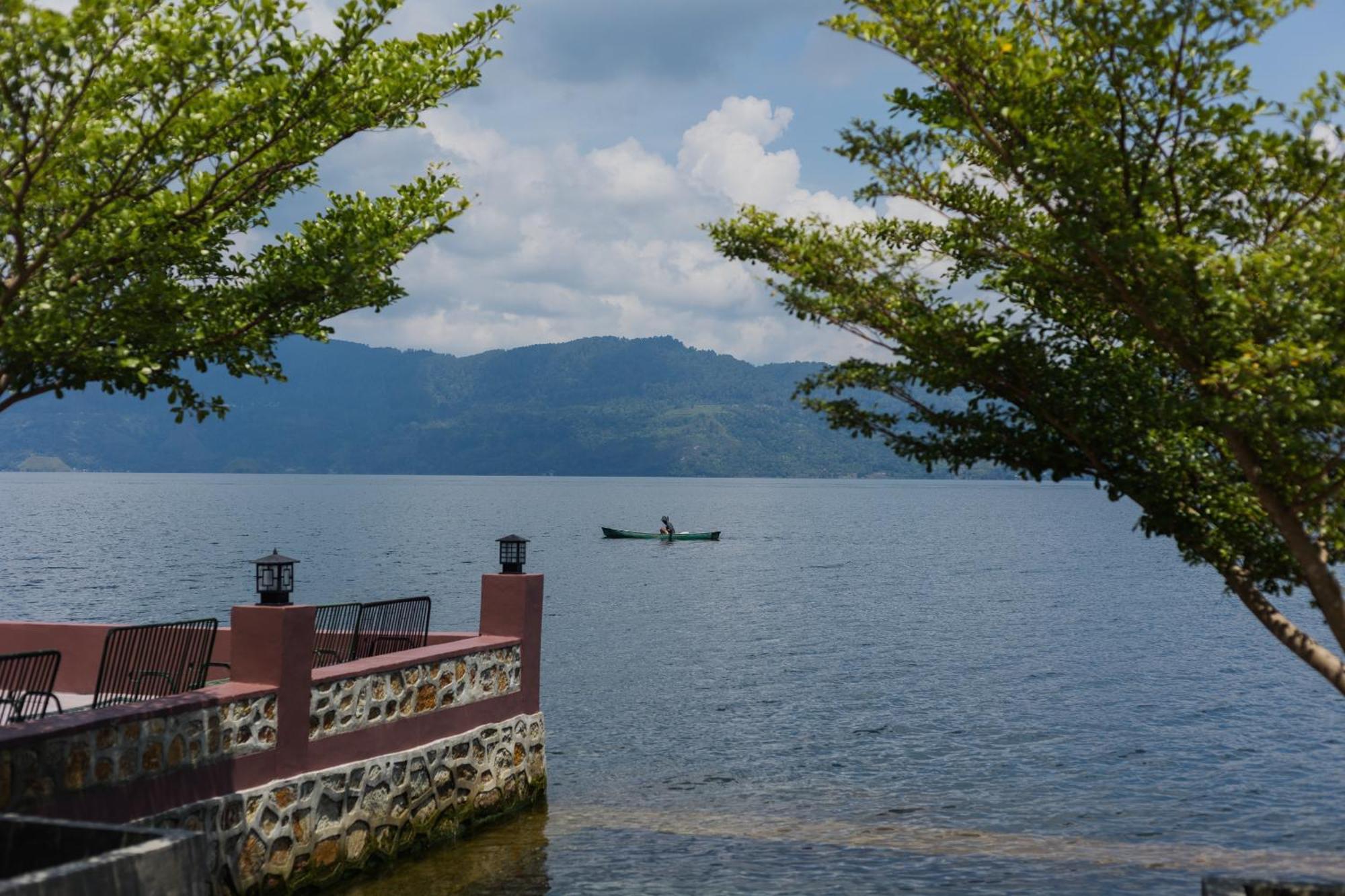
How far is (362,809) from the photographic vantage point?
13.5 meters

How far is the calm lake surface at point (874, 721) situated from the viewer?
1587 centimetres

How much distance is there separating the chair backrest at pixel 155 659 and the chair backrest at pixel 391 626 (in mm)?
2229

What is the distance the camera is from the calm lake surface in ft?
52.1

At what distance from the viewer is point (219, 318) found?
1038 cm


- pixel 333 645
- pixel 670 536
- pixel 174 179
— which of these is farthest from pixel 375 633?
pixel 670 536

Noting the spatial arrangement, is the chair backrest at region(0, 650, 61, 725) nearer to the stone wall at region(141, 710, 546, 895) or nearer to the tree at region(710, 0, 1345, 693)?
the stone wall at region(141, 710, 546, 895)

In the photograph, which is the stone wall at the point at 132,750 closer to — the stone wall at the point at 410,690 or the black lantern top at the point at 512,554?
the stone wall at the point at 410,690

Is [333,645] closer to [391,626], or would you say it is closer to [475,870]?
[391,626]

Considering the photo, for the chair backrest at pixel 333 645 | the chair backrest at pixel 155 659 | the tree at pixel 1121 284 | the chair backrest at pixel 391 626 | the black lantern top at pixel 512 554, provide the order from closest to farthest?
the tree at pixel 1121 284, the chair backrest at pixel 155 659, the chair backrest at pixel 333 645, the chair backrest at pixel 391 626, the black lantern top at pixel 512 554

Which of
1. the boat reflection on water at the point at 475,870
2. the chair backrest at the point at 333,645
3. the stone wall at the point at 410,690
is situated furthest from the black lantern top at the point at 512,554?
the boat reflection on water at the point at 475,870

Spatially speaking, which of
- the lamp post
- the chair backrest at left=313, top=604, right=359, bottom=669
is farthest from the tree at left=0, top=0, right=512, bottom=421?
the chair backrest at left=313, top=604, right=359, bottom=669

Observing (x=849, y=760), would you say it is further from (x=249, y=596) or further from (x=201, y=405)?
(x=249, y=596)

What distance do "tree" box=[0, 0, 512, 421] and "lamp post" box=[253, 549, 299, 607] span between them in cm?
253

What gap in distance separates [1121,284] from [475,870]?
10133 millimetres
